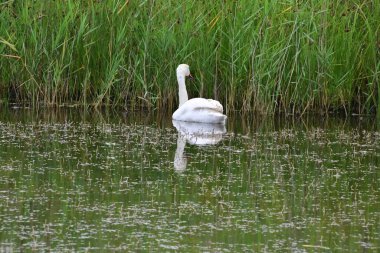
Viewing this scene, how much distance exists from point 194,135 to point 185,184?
291cm

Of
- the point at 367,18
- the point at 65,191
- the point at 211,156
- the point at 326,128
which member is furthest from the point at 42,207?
the point at 367,18

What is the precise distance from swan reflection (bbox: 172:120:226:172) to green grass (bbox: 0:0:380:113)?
0.67m

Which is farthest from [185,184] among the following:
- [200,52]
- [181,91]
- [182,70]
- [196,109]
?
[200,52]

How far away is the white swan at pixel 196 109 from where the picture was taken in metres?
12.2

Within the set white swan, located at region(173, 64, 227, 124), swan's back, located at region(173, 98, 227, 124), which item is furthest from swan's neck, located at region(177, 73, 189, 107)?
swan's back, located at region(173, 98, 227, 124)

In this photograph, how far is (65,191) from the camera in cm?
838

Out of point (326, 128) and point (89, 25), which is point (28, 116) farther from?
point (326, 128)

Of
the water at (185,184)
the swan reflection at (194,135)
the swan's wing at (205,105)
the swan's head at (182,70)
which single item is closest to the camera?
the water at (185,184)

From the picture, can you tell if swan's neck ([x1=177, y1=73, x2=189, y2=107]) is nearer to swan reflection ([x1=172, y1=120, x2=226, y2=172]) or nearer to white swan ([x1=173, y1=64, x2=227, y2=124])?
white swan ([x1=173, y1=64, x2=227, y2=124])

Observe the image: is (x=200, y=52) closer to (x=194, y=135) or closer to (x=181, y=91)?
(x=181, y=91)

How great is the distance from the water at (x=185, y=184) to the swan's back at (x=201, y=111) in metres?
0.16

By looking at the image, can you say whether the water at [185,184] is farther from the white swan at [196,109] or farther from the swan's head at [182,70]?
the swan's head at [182,70]

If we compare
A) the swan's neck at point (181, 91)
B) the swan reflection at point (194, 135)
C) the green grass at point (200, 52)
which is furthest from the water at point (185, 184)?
the green grass at point (200, 52)

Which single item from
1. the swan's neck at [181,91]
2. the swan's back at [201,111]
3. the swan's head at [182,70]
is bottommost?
the swan's back at [201,111]
